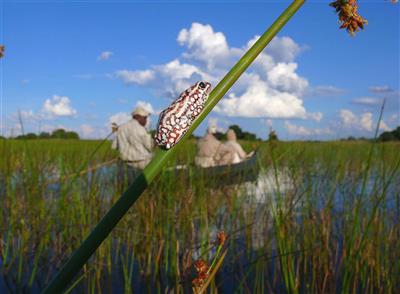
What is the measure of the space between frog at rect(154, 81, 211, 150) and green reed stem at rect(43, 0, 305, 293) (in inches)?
1.1

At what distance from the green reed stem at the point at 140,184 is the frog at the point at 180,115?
3 cm

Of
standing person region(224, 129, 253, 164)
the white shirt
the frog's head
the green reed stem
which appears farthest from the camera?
standing person region(224, 129, 253, 164)

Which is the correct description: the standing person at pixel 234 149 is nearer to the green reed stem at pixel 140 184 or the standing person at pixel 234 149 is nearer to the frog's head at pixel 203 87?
the frog's head at pixel 203 87

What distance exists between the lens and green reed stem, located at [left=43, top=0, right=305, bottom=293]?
1.10 ft

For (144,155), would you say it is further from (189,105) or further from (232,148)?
(189,105)

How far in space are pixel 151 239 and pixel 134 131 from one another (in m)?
3.74

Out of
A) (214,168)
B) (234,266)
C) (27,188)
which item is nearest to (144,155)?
(214,168)

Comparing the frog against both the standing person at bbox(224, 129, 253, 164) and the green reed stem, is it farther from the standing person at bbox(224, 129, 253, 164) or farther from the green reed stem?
the standing person at bbox(224, 129, 253, 164)

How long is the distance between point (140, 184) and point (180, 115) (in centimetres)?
13

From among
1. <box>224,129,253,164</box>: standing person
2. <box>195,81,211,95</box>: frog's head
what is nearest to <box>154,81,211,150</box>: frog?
<box>195,81,211,95</box>: frog's head

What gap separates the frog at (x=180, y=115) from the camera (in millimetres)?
419

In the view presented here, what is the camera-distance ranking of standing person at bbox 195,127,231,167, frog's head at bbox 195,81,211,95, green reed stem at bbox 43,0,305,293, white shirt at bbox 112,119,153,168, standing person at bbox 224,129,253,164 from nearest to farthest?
green reed stem at bbox 43,0,305,293 → frog's head at bbox 195,81,211,95 → white shirt at bbox 112,119,153,168 → standing person at bbox 195,127,231,167 → standing person at bbox 224,129,253,164

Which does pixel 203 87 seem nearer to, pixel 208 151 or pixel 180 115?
pixel 180 115

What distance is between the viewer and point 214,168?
5531mm
